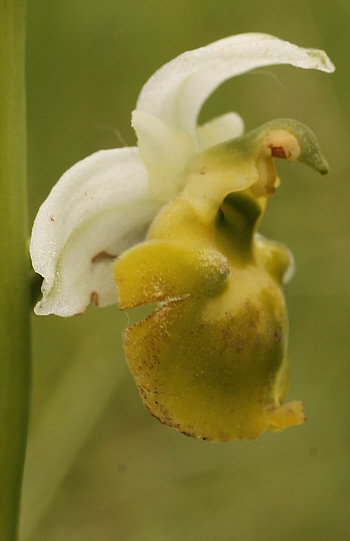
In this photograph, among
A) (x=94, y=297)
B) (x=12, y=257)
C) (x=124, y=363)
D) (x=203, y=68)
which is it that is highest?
(x=203, y=68)

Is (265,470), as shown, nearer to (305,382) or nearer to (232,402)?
(305,382)

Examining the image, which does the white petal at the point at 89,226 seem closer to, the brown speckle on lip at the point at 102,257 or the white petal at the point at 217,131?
the brown speckle on lip at the point at 102,257

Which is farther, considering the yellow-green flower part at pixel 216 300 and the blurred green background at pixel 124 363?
the blurred green background at pixel 124 363

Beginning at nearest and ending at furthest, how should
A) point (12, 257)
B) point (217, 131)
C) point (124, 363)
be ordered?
point (12, 257)
point (217, 131)
point (124, 363)

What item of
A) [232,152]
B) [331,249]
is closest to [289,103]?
[331,249]

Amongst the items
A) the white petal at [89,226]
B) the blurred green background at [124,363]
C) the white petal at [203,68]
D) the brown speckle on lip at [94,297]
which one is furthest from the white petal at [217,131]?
the blurred green background at [124,363]

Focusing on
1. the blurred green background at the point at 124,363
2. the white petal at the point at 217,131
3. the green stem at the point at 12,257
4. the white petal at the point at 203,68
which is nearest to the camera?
the green stem at the point at 12,257

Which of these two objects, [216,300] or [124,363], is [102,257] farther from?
[124,363]

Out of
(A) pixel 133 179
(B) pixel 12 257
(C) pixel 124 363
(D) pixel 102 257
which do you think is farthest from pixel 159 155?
(C) pixel 124 363
